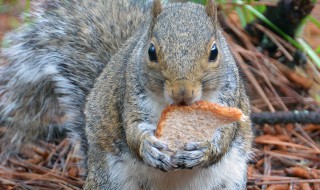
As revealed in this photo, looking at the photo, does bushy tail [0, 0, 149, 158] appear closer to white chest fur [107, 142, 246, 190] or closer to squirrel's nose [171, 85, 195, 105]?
white chest fur [107, 142, 246, 190]

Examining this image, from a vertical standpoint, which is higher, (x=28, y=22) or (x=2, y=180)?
(x=28, y=22)

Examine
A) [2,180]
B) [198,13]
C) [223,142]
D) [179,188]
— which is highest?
[198,13]

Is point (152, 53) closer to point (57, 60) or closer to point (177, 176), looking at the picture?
point (177, 176)

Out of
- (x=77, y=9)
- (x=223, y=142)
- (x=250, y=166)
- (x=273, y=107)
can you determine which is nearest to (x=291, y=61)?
(x=273, y=107)

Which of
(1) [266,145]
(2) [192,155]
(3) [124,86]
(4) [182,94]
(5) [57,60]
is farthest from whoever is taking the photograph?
(1) [266,145]

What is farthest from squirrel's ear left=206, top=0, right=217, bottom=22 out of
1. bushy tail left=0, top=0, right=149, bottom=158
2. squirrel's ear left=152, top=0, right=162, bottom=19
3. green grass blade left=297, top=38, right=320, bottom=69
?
green grass blade left=297, top=38, right=320, bottom=69

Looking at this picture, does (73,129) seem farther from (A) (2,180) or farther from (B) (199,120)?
(B) (199,120)

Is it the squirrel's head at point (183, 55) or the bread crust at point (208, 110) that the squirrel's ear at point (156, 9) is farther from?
the bread crust at point (208, 110)

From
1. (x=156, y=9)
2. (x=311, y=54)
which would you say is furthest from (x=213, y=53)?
(x=311, y=54)
